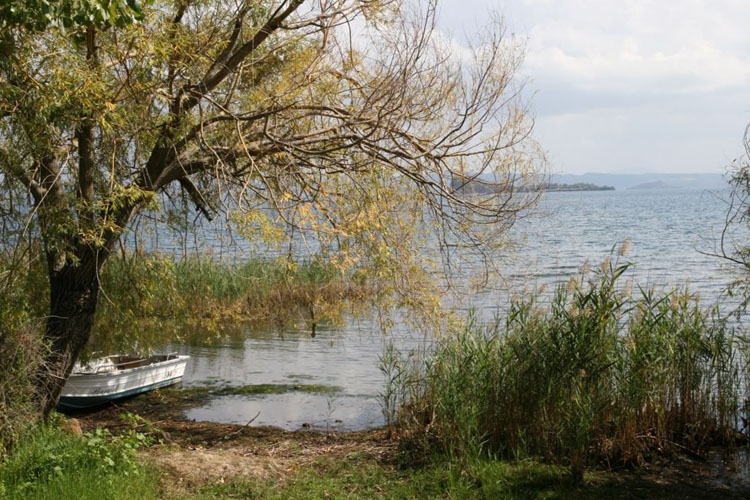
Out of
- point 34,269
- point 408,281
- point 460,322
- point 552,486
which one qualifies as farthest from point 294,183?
point 552,486

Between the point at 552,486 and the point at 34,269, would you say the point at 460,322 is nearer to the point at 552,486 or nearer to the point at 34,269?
the point at 552,486

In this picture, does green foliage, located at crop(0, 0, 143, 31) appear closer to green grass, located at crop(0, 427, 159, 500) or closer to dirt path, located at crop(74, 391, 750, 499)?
green grass, located at crop(0, 427, 159, 500)

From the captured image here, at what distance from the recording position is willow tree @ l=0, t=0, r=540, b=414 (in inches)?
271

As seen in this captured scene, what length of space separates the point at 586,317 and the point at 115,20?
15.8 ft

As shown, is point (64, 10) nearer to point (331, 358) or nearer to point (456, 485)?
point (456, 485)

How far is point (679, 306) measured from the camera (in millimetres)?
8914

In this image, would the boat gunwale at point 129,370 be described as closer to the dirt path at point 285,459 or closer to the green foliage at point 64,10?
the dirt path at point 285,459

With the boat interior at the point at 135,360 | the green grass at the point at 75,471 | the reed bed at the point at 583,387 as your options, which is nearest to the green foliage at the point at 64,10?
the green grass at the point at 75,471

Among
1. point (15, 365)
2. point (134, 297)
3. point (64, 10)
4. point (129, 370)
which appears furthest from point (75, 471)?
point (129, 370)

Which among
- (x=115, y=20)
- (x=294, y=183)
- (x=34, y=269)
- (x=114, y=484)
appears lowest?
(x=114, y=484)

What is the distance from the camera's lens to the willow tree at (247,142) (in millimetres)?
6891

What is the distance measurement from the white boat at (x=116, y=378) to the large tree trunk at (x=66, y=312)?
310cm

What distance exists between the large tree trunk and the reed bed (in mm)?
3764

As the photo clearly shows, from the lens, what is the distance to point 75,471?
20.5 feet
